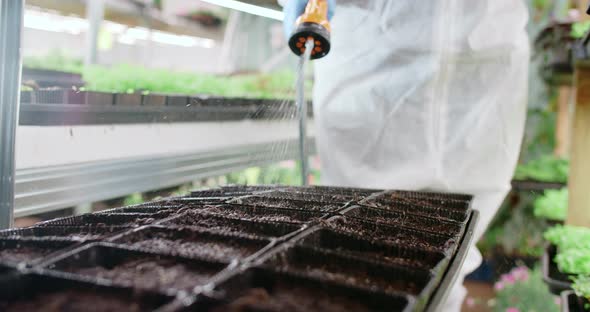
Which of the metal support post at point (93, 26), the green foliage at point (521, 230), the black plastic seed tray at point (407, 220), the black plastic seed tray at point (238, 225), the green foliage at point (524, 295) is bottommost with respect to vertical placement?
the green foliage at point (524, 295)

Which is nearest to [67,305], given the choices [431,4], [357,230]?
[357,230]

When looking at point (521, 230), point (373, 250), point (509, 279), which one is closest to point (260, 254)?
point (373, 250)

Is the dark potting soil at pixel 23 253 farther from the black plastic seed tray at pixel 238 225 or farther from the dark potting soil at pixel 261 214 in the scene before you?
the dark potting soil at pixel 261 214

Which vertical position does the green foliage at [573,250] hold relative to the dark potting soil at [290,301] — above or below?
below

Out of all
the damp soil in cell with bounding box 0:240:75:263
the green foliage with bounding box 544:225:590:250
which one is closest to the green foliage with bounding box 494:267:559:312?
the green foliage with bounding box 544:225:590:250

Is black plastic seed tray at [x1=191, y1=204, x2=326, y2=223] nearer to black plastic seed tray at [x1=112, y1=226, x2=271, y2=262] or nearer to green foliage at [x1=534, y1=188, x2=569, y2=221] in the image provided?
black plastic seed tray at [x1=112, y1=226, x2=271, y2=262]

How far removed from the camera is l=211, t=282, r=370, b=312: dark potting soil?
1.85ft

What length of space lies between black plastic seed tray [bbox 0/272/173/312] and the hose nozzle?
0.84m

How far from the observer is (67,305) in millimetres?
591

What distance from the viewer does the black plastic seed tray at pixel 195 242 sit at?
753 millimetres

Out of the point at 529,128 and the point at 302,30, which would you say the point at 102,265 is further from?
the point at 529,128

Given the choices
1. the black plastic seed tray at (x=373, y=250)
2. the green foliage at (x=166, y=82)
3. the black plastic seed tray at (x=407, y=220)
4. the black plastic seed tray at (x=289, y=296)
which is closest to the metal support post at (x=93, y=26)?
the green foliage at (x=166, y=82)

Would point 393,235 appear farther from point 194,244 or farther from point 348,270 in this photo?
point 194,244

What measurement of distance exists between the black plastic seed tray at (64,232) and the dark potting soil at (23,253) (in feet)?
0.18
